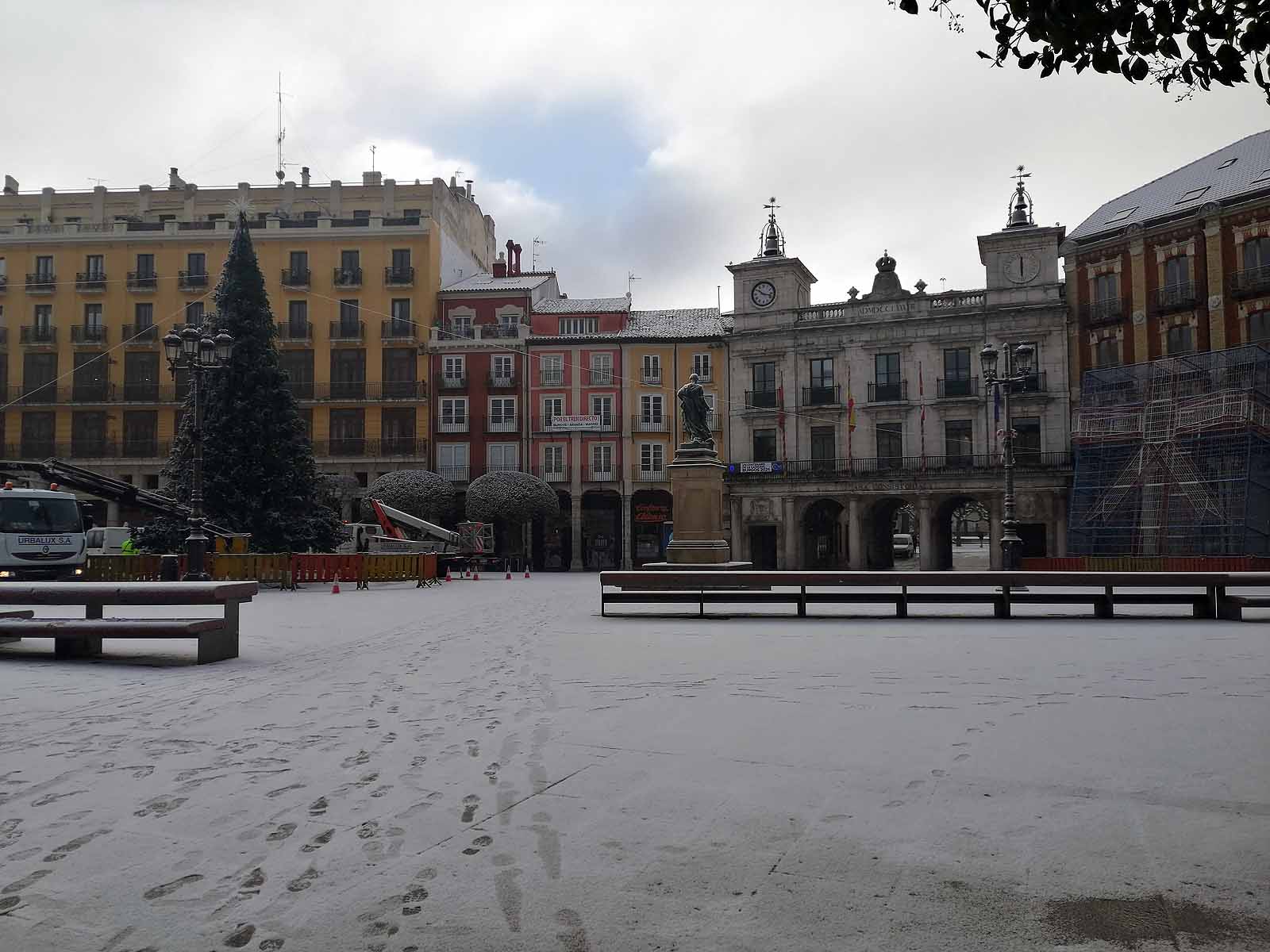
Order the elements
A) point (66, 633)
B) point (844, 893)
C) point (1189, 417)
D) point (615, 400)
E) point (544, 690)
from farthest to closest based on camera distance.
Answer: point (615, 400) < point (1189, 417) < point (66, 633) < point (544, 690) < point (844, 893)

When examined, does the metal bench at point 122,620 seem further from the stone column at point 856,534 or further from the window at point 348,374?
the window at point 348,374

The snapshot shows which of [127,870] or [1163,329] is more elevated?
[1163,329]

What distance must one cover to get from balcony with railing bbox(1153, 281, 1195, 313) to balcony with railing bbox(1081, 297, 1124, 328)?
158 cm

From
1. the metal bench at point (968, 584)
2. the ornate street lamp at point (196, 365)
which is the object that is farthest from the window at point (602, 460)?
the metal bench at point (968, 584)

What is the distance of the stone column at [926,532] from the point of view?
42219mm

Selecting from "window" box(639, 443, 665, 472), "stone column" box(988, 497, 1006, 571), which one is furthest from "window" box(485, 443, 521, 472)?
"stone column" box(988, 497, 1006, 571)

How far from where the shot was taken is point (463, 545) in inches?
1628

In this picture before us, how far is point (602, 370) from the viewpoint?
50.0 meters

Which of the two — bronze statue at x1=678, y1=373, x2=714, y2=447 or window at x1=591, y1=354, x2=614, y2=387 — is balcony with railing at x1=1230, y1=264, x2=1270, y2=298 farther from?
window at x1=591, y1=354, x2=614, y2=387

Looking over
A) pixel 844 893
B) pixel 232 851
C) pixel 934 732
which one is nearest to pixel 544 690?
pixel 934 732

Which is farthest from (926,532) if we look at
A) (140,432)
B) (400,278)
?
(140,432)

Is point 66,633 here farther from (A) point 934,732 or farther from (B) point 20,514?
(B) point 20,514

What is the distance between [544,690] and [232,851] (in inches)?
164

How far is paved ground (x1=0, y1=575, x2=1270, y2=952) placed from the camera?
3.34m
